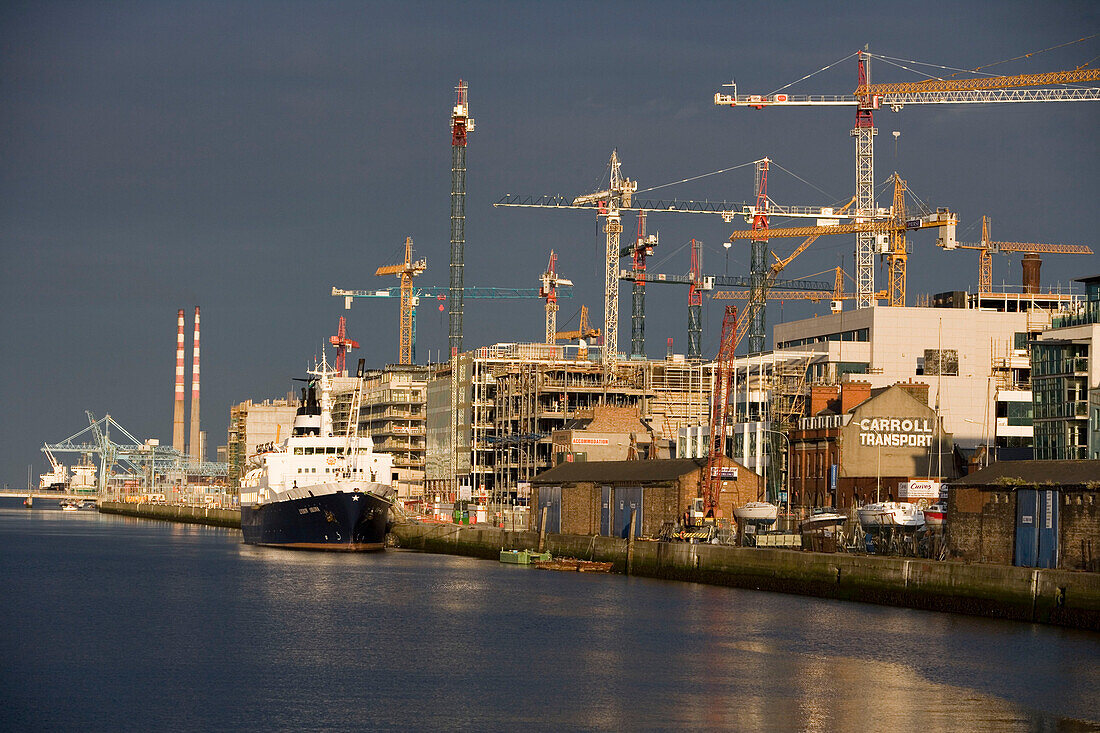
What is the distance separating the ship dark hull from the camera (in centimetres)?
10675

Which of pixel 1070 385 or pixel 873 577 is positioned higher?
pixel 1070 385

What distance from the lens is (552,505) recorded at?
10250 cm

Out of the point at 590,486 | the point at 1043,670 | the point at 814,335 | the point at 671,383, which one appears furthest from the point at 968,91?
the point at 1043,670

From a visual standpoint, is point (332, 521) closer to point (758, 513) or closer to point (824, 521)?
point (758, 513)

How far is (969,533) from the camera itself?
A: 64312mm

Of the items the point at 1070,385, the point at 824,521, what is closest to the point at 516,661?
the point at 824,521

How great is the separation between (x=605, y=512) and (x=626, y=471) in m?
2.94

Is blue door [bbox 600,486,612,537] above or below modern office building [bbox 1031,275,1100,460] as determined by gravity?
below

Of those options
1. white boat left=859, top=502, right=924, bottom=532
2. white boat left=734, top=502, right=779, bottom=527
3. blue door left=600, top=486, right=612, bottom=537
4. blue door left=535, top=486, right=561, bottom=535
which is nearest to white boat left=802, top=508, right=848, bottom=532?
white boat left=734, top=502, right=779, bottom=527

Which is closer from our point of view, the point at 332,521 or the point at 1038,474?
the point at 1038,474

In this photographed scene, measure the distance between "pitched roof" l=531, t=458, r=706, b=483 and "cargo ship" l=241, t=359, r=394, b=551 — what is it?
42.8 feet

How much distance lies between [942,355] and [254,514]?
5776 cm

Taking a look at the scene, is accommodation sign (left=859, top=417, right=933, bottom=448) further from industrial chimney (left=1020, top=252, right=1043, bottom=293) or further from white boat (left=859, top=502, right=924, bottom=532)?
industrial chimney (left=1020, top=252, right=1043, bottom=293)

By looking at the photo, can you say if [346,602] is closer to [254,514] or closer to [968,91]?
[254,514]
